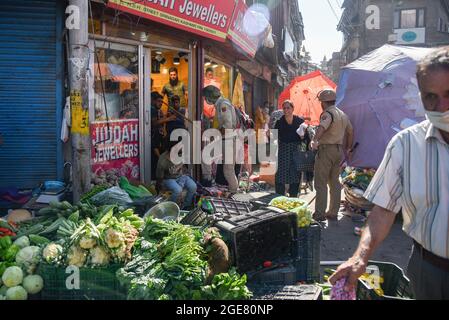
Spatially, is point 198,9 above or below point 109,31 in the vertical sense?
above

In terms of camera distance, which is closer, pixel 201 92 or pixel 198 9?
pixel 198 9

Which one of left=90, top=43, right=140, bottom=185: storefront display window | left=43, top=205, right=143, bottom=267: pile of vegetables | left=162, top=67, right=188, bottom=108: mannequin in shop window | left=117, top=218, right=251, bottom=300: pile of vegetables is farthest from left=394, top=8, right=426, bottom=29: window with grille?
left=43, top=205, right=143, bottom=267: pile of vegetables

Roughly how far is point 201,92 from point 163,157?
9.51 ft

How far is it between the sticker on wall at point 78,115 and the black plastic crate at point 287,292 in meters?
2.98

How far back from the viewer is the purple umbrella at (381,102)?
25.7ft

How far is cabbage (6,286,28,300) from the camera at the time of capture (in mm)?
3572

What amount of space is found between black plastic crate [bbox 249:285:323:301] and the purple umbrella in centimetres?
464

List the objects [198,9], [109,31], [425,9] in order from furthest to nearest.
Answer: [425,9]
[198,9]
[109,31]

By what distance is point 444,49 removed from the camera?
229 centimetres

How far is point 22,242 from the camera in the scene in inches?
159

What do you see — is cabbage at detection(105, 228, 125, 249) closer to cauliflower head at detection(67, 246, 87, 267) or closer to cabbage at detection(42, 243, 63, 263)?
cauliflower head at detection(67, 246, 87, 267)

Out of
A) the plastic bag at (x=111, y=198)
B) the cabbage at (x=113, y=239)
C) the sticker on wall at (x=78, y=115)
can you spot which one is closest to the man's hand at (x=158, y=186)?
the plastic bag at (x=111, y=198)

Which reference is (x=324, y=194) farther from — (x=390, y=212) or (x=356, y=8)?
(x=356, y=8)
